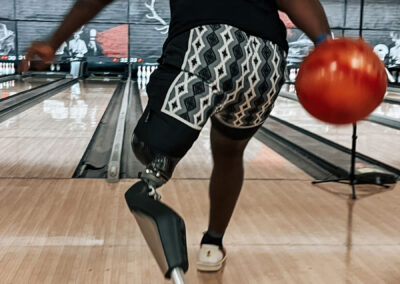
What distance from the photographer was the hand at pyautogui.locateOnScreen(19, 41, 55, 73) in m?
1.09

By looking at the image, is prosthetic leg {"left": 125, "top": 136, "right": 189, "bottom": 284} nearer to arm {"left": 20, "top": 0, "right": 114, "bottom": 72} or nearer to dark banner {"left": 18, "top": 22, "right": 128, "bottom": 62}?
arm {"left": 20, "top": 0, "right": 114, "bottom": 72}

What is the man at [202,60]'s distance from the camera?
1.07m

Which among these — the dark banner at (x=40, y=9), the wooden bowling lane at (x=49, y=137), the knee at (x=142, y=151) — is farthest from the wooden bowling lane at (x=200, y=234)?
the dark banner at (x=40, y=9)

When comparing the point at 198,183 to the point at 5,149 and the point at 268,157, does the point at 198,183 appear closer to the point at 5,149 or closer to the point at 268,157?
the point at 268,157

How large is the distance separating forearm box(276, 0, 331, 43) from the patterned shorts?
0.27ft

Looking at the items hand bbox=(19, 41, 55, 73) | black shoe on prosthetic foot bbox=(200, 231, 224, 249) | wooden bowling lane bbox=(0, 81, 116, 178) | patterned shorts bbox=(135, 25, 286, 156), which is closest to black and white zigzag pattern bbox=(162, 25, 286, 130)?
patterned shorts bbox=(135, 25, 286, 156)

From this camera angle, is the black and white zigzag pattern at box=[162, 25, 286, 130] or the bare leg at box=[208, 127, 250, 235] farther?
the bare leg at box=[208, 127, 250, 235]

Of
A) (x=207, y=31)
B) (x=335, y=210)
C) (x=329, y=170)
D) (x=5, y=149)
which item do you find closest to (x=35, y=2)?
(x=5, y=149)

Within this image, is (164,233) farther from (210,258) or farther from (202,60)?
(210,258)

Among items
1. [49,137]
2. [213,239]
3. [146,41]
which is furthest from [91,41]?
[213,239]

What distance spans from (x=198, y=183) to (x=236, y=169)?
1.15 meters

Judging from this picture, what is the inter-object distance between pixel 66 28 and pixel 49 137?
288 centimetres

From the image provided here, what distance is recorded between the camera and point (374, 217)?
2.13 meters

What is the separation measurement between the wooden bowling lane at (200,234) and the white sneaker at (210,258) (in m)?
0.02
